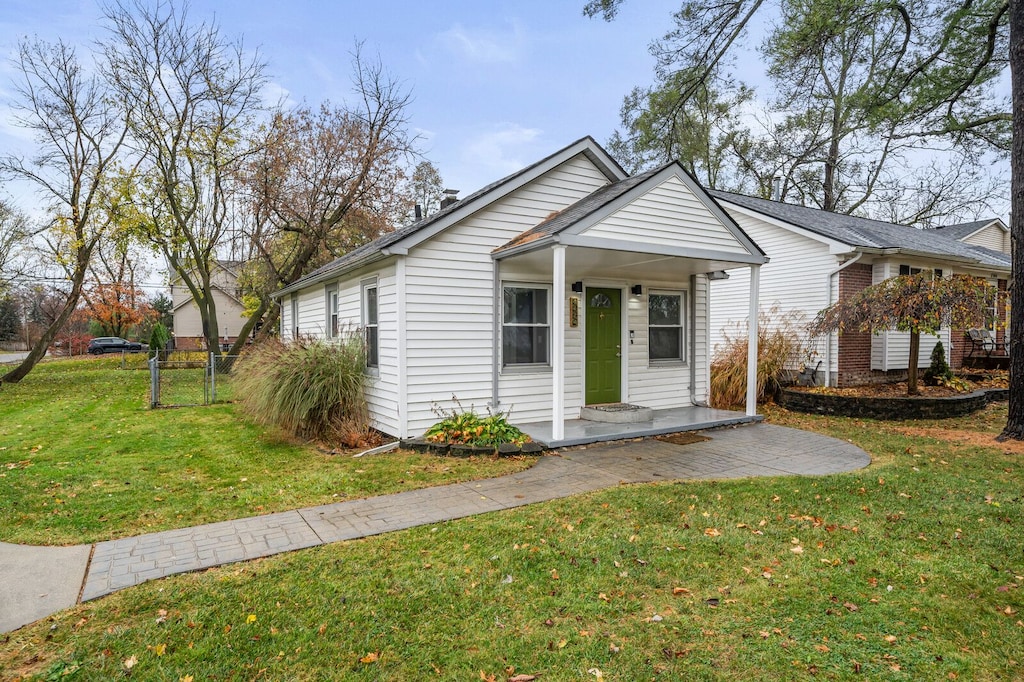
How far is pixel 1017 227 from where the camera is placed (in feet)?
26.6

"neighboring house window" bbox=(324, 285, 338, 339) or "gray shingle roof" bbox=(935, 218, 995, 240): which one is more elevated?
"gray shingle roof" bbox=(935, 218, 995, 240)

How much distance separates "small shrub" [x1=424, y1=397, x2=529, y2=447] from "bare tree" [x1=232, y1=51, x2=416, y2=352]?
13677mm

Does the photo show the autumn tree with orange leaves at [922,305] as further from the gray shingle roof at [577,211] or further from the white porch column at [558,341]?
the white porch column at [558,341]

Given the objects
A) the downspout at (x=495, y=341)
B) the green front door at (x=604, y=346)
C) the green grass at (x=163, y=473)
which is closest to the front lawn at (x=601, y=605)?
the green grass at (x=163, y=473)

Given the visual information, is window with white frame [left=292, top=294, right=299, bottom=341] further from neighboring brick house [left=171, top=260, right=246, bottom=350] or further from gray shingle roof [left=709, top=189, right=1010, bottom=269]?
neighboring brick house [left=171, top=260, right=246, bottom=350]

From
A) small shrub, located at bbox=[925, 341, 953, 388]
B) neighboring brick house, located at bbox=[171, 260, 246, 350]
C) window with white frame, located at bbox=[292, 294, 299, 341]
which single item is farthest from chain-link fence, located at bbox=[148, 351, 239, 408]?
neighboring brick house, located at bbox=[171, 260, 246, 350]

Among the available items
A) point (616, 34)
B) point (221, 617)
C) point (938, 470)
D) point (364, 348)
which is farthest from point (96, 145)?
point (938, 470)

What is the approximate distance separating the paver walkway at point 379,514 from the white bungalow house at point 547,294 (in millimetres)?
1064

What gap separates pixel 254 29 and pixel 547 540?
1971 centimetres

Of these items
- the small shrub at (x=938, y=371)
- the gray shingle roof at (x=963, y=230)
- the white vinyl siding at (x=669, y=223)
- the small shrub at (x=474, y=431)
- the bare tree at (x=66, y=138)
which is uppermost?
the bare tree at (x=66, y=138)

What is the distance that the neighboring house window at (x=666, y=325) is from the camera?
1026cm

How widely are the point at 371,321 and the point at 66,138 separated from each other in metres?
14.4

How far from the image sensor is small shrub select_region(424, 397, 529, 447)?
7.30m

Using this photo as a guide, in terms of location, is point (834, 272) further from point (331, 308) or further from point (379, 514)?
point (379, 514)
